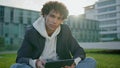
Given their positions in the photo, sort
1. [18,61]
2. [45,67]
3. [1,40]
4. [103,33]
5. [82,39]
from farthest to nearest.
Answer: [103,33] → [82,39] → [1,40] → [18,61] → [45,67]

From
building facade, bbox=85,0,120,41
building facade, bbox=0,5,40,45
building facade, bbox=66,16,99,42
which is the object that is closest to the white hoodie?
building facade, bbox=0,5,40,45

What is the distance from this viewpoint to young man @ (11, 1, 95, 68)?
327 cm

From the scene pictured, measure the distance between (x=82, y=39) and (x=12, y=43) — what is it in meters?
22.4

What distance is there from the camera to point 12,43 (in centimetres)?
4053

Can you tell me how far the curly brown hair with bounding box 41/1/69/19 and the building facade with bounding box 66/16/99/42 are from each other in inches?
1906

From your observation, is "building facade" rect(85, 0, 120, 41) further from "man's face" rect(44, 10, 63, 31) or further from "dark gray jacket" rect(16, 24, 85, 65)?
"man's face" rect(44, 10, 63, 31)

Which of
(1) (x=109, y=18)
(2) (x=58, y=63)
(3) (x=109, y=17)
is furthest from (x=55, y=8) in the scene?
(3) (x=109, y=17)

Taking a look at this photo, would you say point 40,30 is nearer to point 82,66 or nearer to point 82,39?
point 82,66

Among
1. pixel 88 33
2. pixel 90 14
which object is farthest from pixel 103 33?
pixel 88 33

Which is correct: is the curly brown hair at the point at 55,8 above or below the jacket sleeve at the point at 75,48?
above

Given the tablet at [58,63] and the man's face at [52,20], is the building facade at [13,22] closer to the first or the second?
the man's face at [52,20]

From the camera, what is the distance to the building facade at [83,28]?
5475 centimetres

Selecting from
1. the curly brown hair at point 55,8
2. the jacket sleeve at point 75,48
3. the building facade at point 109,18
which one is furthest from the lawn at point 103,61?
the building facade at point 109,18

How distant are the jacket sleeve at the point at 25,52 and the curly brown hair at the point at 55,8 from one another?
1.33 ft
